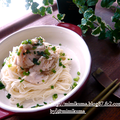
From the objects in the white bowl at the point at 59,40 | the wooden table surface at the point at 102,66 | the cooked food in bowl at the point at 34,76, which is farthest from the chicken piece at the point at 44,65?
the wooden table surface at the point at 102,66

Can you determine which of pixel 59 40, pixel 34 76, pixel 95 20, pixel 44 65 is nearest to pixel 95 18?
pixel 95 20

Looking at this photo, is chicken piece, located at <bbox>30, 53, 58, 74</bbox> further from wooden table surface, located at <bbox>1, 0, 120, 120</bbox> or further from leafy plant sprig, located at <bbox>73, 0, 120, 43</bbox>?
leafy plant sprig, located at <bbox>73, 0, 120, 43</bbox>

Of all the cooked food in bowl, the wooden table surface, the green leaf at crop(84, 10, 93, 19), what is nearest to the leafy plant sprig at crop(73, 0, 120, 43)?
the green leaf at crop(84, 10, 93, 19)

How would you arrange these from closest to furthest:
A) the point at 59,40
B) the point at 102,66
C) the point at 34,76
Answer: the point at 34,76, the point at 102,66, the point at 59,40

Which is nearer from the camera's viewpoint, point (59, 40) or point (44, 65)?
point (44, 65)

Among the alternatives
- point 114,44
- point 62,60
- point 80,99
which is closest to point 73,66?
point 62,60

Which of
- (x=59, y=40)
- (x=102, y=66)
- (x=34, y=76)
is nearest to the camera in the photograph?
(x=34, y=76)

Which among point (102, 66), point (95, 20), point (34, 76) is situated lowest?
point (102, 66)

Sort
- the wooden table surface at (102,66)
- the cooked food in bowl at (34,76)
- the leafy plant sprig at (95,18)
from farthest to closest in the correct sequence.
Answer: the leafy plant sprig at (95,18)
the cooked food in bowl at (34,76)
the wooden table surface at (102,66)

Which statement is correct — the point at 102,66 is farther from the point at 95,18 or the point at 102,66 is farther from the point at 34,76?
the point at 34,76

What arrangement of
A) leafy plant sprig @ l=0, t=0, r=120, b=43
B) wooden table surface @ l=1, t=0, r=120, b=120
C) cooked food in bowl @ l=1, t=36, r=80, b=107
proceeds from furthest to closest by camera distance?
leafy plant sprig @ l=0, t=0, r=120, b=43, cooked food in bowl @ l=1, t=36, r=80, b=107, wooden table surface @ l=1, t=0, r=120, b=120

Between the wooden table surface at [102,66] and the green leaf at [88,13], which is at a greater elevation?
the green leaf at [88,13]

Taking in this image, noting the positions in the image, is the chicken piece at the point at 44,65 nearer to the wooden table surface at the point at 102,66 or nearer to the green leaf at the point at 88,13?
the wooden table surface at the point at 102,66
